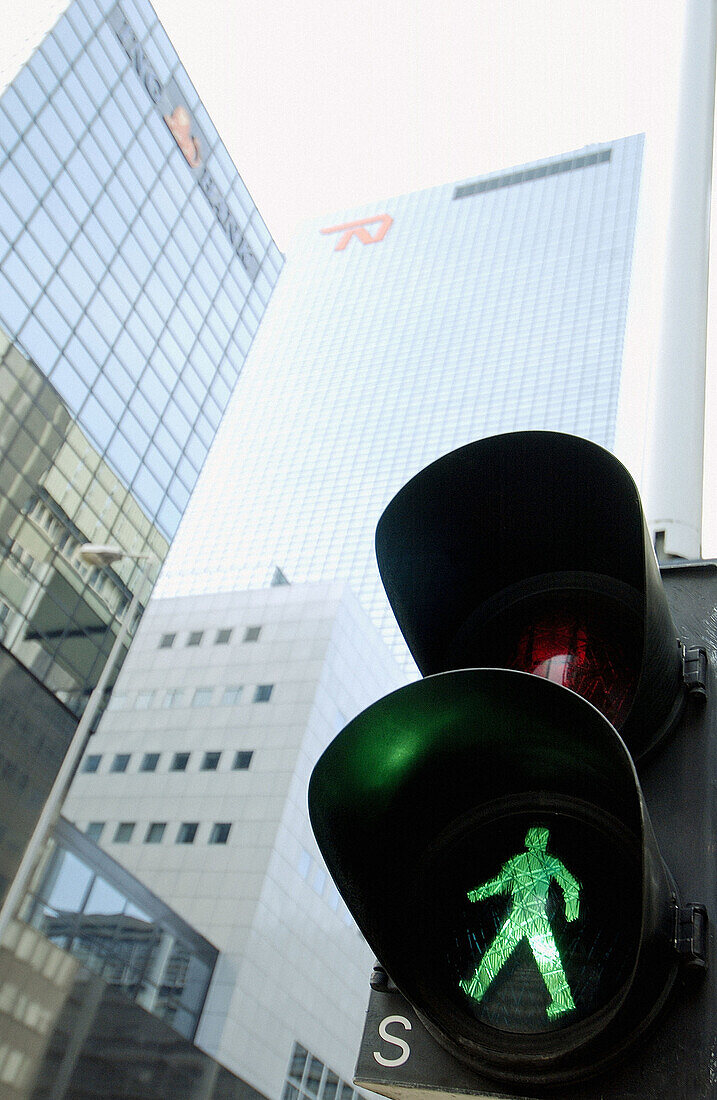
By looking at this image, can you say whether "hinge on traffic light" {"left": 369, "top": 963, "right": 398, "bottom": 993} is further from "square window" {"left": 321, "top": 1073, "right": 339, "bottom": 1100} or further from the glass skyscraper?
"square window" {"left": 321, "top": 1073, "right": 339, "bottom": 1100}

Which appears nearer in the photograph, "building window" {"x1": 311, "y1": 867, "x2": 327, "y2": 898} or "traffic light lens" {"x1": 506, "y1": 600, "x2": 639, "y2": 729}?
"traffic light lens" {"x1": 506, "y1": 600, "x2": 639, "y2": 729}

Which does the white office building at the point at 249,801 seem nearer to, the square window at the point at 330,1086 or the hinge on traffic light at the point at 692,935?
the square window at the point at 330,1086

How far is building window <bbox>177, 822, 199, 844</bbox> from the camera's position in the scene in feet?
143

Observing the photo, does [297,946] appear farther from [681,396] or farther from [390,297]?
[390,297]

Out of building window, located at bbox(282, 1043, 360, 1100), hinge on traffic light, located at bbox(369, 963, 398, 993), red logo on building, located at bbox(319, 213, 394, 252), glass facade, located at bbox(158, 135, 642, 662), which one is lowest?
hinge on traffic light, located at bbox(369, 963, 398, 993)

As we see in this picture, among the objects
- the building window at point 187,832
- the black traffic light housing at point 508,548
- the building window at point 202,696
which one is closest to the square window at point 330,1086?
the building window at point 187,832

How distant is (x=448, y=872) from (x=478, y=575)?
2.10 feet

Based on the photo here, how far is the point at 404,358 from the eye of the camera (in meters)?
111

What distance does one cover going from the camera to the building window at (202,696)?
4822cm

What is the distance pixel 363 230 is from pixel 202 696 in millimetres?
95171

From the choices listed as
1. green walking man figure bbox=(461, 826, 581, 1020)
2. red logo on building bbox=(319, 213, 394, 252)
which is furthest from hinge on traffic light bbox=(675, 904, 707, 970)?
red logo on building bbox=(319, 213, 394, 252)

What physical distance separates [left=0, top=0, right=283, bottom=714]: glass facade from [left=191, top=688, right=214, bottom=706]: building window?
16171mm

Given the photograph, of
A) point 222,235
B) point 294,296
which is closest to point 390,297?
point 294,296

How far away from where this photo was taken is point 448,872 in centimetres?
146
